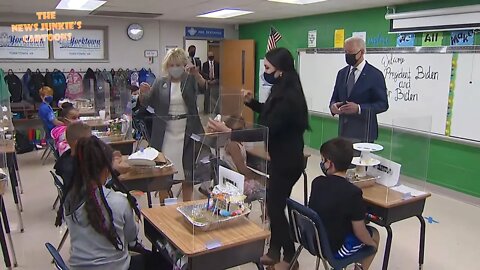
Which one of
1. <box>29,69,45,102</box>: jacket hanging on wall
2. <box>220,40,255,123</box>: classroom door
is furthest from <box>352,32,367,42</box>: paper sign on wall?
<box>29,69,45,102</box>: jacket hanging on wall

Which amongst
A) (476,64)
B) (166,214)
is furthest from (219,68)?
(166,214)

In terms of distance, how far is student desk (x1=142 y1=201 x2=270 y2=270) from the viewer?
190 cm

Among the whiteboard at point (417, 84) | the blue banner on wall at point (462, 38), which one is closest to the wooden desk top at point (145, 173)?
the whiteboard at point (417, 84)

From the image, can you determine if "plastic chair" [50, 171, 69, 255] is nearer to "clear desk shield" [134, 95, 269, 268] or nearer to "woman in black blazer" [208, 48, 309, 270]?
"clear desk shield" [134, 95, 269, 268]

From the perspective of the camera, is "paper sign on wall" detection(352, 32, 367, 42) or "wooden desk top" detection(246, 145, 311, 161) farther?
"paper sign on wall" detection(352, 32, 367, 42)

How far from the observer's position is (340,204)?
7.11ft

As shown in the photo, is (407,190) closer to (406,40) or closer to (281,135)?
(281,135)

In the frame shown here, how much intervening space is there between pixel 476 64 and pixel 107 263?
13.7 feet

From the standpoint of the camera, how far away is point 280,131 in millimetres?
2646

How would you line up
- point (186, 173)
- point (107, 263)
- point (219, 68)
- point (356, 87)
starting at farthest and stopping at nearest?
point (219, 68), point (186, 173), point (356, 87), point (107, 263)

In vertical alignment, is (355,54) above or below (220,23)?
below

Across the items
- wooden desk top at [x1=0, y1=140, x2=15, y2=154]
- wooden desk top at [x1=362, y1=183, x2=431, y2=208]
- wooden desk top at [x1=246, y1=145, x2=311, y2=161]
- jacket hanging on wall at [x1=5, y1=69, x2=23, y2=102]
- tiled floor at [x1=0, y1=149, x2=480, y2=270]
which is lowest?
tiled floor at [x1=0, y1=149, x2=480, y2=270]

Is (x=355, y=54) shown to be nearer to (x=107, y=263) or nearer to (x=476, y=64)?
(x=476, y=64)

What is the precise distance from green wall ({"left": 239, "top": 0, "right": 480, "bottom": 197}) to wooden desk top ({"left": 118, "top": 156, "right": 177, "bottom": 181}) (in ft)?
3.50
